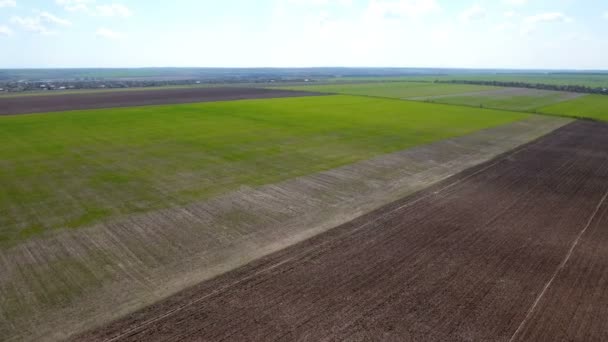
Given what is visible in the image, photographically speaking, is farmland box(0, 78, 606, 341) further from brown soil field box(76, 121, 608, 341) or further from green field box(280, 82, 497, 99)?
green field box(280, 82, 497, 99)

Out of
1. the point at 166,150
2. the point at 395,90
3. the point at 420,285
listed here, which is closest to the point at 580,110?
the point at 395,90

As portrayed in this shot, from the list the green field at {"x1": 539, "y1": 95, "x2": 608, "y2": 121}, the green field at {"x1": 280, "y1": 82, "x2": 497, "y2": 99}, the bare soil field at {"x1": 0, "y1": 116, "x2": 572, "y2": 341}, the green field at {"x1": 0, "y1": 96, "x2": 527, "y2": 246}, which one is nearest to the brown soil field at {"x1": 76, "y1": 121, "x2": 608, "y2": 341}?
the bare soil field at {"x1": 0, "y1": 116, "x2": 572, "y2": 341}

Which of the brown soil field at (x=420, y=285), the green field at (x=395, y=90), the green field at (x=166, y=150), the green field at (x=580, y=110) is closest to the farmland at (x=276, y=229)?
the brown soil field at (x=420, y=285)

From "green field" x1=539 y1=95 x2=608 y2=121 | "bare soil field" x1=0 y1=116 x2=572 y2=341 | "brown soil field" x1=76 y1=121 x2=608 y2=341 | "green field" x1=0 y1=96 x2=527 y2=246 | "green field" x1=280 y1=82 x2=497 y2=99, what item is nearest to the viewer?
"brown soil field" x1=76 y1=121 x2=608 y2=341

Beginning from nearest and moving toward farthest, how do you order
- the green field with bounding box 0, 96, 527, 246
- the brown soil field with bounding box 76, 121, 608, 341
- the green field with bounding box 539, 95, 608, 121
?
the brown soil field with bounding box 76, 121, 608, 341 < the green field with bounding box 0, 96, 527, 246 < the green field with bounding box 539, 95, 608, 121

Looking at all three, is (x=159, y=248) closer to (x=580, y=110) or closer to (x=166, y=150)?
(x=166, y=150)

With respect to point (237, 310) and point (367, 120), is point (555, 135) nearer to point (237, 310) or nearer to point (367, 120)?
point (367, 120)
